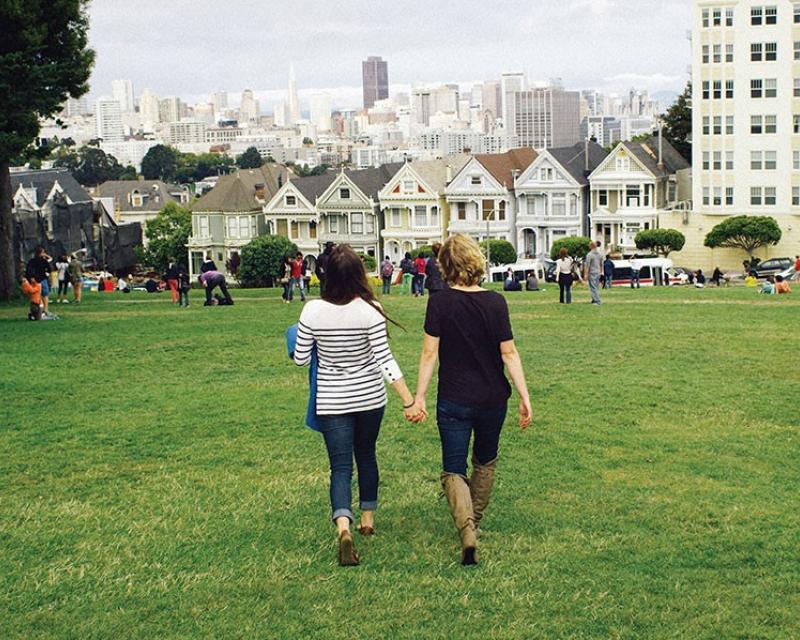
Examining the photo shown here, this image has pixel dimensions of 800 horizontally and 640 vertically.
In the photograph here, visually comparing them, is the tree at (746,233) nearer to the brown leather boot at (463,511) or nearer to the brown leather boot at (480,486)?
the brown leather boot at (480,486)

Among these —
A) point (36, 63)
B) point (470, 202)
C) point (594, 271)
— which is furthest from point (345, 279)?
point (470, 202)

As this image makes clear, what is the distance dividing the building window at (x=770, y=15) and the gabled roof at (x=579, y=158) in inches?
639

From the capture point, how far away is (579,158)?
91.3 m

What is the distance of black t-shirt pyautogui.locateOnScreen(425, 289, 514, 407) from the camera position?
8.88m

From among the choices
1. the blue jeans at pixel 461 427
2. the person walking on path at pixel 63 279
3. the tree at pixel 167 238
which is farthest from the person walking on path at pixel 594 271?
the tree at pixel 167 238

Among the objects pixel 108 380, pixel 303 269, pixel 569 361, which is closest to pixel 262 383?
pixel 108 380

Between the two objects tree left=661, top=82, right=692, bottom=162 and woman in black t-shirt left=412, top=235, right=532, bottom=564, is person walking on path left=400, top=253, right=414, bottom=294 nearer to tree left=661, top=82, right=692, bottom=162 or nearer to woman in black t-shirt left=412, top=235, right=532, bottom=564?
→ woman in black t-shirt left=412, top=235, right=532, bottom=564

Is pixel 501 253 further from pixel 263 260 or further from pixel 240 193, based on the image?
pixel 240 193

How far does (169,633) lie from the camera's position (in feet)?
24.7

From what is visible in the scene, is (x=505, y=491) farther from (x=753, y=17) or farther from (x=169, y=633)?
(x=753, y=17)

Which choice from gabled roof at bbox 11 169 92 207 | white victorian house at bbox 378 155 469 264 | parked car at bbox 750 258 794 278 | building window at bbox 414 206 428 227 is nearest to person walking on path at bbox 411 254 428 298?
parked car at bbox 750 258 794 278

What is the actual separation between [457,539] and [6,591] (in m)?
3.31

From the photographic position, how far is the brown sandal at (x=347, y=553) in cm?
871

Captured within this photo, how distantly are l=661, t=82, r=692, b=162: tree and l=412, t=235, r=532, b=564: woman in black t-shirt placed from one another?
303 ft
